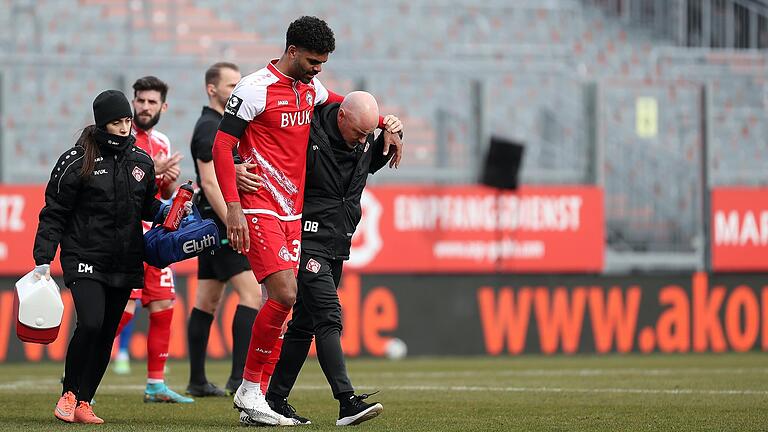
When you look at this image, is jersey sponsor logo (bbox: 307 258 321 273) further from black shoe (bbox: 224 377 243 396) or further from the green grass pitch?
black shoe (bbox: 224 377 243 396)

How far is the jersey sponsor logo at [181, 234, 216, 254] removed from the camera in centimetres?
751

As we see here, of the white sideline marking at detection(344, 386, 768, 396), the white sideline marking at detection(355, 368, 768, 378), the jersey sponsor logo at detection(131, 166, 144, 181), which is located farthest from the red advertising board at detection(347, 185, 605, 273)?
the jersey sponsor logo at detection(131, 166, 144, 181)

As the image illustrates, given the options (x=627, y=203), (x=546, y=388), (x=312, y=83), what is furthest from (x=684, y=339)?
(x=312, y=83)

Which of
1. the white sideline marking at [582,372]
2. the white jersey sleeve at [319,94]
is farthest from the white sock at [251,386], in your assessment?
the white sideline marking at [582,372]

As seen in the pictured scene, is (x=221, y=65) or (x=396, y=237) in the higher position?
(x=221, y=65)

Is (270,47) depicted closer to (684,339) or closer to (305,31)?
(684,339)

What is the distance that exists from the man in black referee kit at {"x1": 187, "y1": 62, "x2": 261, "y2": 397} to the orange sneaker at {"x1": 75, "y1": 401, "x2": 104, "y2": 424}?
6.18 feet

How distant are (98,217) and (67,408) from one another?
109cm

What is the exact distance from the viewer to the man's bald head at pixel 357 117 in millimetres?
7117

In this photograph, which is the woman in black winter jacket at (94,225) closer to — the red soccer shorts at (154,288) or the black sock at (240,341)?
the red soccer shorts at (154,288)

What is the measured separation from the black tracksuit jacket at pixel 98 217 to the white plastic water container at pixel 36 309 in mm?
A: 156

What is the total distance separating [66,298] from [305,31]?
866 centimetres

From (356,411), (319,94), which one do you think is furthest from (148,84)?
(356,411)

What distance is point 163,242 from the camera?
7543 millimetres
